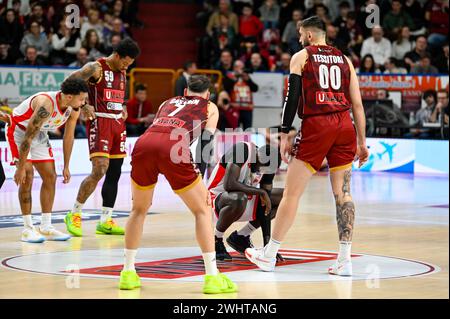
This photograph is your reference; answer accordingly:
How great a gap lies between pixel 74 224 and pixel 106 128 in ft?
3.93

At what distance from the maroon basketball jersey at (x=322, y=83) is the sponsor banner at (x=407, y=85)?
1334cm

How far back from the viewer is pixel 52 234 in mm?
11461

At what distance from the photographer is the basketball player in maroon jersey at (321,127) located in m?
9.01

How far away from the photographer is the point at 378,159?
21641 millimetres

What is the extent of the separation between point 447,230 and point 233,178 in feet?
13.0

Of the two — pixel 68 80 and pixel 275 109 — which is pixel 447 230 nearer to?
pixel 68 80

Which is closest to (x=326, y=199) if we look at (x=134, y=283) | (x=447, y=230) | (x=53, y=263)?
(x=447, y=230)

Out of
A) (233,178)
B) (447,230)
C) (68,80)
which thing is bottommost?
(447,230)

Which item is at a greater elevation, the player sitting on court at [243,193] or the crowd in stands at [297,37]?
the crowd in stands at [297,37]

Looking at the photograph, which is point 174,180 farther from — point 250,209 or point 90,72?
point 90,72

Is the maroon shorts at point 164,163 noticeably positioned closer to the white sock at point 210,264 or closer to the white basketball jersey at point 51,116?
the white sock at point 210,264

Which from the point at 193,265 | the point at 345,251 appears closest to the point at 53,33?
the point at 193,265

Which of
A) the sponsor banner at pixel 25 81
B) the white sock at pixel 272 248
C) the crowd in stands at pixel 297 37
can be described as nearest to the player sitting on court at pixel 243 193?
the white sock at pixel 272 248

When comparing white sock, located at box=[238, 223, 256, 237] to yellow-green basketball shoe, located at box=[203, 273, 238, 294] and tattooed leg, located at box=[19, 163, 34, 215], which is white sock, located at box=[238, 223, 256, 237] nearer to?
yellow-green basketball shoe, located at box=[203, 273, 238, 294]
